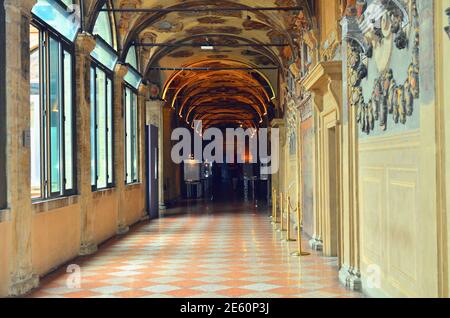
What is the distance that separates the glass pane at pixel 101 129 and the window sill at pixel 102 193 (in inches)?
7.3

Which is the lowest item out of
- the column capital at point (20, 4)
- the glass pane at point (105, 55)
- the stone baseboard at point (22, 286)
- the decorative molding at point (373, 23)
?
the stone baseboard at point (22, 286)

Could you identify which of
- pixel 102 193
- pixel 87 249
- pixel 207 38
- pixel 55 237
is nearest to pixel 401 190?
pixel 55 237

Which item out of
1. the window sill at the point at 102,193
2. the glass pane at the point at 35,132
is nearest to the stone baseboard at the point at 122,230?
the window sill at the point at 102,193

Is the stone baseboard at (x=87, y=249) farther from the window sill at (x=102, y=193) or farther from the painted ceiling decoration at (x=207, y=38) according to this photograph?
the painted ceiling decoration at (x=207, y=38)

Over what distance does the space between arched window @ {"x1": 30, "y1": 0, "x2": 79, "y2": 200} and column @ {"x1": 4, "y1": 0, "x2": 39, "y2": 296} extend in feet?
4.59

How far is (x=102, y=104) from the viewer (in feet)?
45.6

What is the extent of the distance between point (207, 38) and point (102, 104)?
7.16 meters

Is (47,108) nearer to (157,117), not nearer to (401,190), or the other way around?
(401,190)

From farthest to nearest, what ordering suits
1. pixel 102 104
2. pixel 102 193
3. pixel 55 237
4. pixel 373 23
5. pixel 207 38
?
pixel 207 38 → pixel 102 104 → pixel 102 193 → pixel 55 237 → pixel 373 23

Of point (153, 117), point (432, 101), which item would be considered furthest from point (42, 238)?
point (153, 117)

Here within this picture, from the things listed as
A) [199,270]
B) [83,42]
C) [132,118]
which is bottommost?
[199,270]

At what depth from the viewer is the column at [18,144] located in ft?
24.4

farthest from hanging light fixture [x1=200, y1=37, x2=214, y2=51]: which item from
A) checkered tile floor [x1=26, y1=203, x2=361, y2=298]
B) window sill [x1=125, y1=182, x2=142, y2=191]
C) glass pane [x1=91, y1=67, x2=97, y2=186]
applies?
checkered tile floor [x1=26, y1=203, x2=361, y2=298]

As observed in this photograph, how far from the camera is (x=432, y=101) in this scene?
14.9 ft
